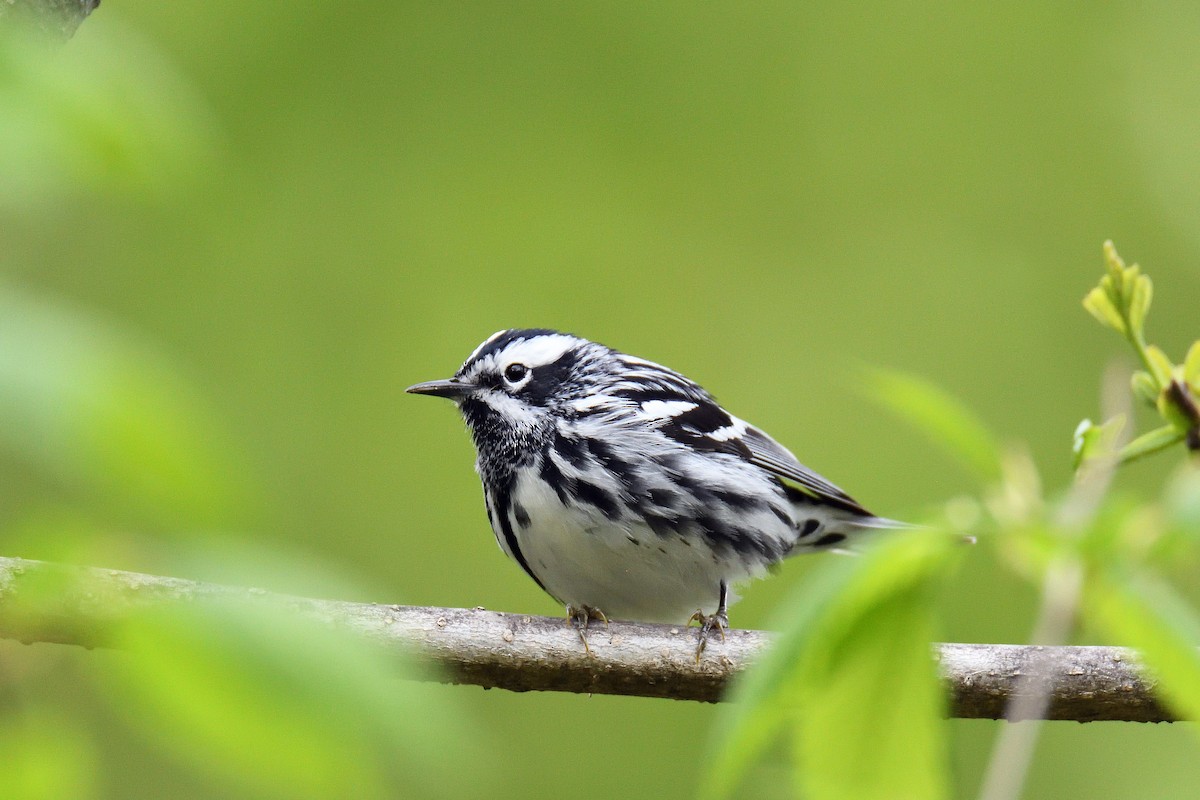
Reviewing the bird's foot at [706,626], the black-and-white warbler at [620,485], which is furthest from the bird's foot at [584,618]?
the bird's foot at [706,626]

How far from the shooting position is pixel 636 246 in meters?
10.7

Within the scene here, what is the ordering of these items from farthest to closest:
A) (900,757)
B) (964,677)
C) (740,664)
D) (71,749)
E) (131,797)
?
(131,797) → (740,664) → (964,677) → (71,749) → (900,757)

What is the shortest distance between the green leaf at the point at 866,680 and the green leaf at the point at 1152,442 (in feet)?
2.34

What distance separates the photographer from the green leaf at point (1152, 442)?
6.04ft

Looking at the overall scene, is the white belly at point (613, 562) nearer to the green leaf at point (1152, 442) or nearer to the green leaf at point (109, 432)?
the green leaf at point (1152, 442)

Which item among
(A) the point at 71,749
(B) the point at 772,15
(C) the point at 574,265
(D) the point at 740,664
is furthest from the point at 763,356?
(A) the point at 71,749

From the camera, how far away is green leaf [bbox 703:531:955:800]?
1227 mm

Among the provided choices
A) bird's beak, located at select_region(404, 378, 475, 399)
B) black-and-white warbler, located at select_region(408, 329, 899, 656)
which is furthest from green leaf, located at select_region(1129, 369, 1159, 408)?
bird's beak, located at select_region(404, 378, 475, 399)

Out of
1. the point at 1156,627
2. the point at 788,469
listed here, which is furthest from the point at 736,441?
the point at 1156,627

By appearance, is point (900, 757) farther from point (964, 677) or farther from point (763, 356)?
point (763, 356)

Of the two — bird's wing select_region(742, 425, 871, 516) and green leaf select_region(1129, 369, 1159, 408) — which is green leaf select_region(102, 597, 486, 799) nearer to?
green leaf select_region(1129, 369, 1159, 408)

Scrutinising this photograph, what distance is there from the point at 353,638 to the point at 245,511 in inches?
9.1

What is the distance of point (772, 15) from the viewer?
11.0 m

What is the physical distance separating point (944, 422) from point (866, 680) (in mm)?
382
